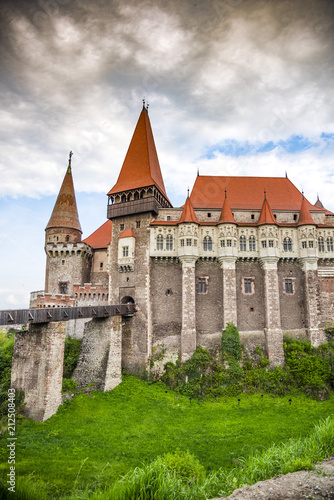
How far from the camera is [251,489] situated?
8.65m

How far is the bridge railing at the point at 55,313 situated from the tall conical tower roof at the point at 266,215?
1302 cm

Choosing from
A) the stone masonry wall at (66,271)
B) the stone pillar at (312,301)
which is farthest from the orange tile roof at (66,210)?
the stone pillar at (312,301)

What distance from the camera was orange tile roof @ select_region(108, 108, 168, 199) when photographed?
2825cm

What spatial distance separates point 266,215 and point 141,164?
39.9ft

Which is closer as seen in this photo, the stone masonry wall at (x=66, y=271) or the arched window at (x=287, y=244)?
the arched window at (x=287, y=244)

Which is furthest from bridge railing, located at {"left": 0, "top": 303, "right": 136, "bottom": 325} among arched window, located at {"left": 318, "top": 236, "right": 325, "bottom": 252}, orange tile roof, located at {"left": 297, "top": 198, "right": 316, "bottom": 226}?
arched window, located at {"left": 318, "top": 236, "right": 325, "bottom": 252}

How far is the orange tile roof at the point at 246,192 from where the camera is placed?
28.1 m

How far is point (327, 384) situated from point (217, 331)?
8272 millimetres

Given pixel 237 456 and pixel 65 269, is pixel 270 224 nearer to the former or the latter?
pixel 237 456

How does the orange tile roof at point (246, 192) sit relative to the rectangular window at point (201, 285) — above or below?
above

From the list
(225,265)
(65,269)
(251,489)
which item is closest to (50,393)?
(251,489)

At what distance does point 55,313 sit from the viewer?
17562 mm

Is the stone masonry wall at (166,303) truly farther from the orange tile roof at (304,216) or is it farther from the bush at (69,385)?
the orange tile roof at (304,216)

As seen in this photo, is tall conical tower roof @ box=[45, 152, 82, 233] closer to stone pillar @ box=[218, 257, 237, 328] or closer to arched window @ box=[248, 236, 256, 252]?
stone pillar @ box=[218, 257, 237, 328]
